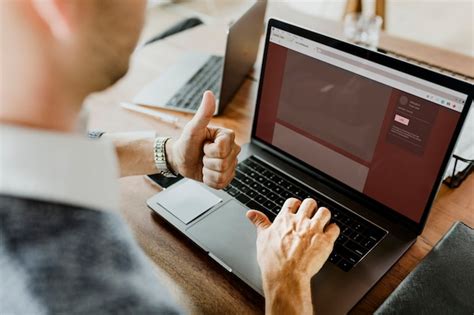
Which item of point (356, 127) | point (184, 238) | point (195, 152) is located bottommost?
point (184, 238)

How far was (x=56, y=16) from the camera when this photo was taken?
511 millimetres

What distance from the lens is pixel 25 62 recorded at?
1.63ft

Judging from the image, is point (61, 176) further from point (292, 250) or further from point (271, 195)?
point (271, 195)

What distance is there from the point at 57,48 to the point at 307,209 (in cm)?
54

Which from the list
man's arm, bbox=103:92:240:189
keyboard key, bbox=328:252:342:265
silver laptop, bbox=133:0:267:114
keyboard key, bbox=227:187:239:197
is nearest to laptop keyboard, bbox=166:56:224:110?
silver laptop, bbox=133:0:267:114

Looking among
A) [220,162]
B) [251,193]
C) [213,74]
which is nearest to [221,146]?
[220,162]

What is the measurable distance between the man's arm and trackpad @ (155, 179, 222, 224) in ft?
0.09

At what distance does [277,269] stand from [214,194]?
0.27 meters

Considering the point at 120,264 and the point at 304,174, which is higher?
the point at 120,264

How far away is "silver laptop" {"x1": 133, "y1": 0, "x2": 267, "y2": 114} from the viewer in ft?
4.29

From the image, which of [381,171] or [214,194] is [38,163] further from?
[381,171]

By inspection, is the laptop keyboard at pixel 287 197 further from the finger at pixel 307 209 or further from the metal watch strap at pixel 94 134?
the metal watch strap at pixel 94 134

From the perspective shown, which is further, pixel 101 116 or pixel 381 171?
pixel 101 116

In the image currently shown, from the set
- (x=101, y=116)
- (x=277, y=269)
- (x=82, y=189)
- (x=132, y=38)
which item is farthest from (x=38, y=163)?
(x=101, y=116)
